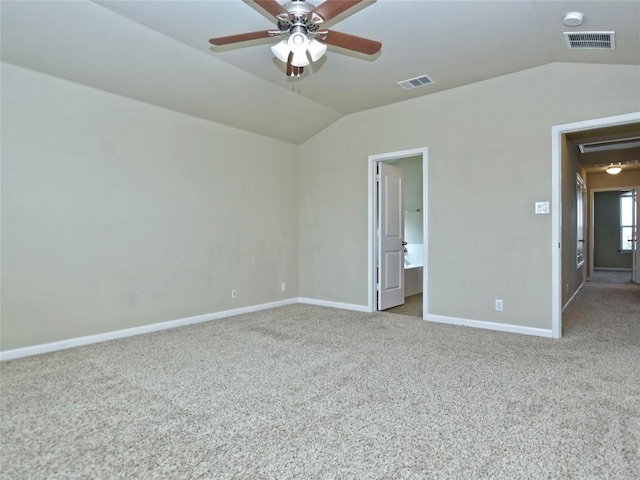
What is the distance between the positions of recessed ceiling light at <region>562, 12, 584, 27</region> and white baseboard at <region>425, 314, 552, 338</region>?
2.85 m

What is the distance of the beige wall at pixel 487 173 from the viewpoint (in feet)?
12.9

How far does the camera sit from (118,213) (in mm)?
4023

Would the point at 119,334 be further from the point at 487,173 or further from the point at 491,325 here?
the point at 487,173

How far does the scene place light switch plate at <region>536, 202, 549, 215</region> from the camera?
4.02 m

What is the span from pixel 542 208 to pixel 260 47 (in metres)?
3.30

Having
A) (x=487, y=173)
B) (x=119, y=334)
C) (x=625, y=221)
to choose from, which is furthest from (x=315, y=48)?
(x=625, y=221)

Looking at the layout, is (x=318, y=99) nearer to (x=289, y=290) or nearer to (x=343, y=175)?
(x=343, y=175)

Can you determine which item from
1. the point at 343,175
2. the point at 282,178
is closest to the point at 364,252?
the point at 343,175

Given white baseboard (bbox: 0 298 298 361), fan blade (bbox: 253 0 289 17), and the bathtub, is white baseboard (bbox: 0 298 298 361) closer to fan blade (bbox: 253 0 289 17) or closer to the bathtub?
the bathtub

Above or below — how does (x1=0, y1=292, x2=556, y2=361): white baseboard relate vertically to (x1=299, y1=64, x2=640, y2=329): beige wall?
below

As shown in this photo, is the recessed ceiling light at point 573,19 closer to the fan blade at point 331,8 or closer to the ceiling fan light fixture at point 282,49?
the fan blade at point 331,8

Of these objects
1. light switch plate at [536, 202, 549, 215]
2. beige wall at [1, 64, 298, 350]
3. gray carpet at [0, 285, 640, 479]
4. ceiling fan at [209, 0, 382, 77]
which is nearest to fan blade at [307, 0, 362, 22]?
ceiling fan at [209, 0, 382, 77]

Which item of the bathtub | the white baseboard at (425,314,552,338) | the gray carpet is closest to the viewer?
the gray carpet

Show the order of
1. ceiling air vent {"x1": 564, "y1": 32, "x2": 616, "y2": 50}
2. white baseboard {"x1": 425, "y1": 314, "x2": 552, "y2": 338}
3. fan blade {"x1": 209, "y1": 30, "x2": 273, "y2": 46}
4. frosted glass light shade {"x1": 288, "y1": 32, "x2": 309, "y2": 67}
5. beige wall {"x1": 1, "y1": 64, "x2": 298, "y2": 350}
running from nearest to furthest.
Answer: frosted glass light shade {"x1": 288, "y1": 32, "x2": 309, "y2": 67} → fan blade {"x1": 209, "y1": 30, "x2": 273, "y2": 46} → ceiling air vent {"x1": 564, "y1": 32, "x2": 616, "y2": 50} → beige wall {"x1": 1, "y1": 64, "x2": 298, "y2": 350} → white baseboard {"x1": 425, "y1": 314, "x2": 552, "y2": 338}
